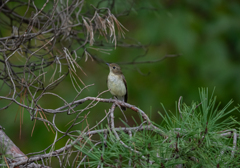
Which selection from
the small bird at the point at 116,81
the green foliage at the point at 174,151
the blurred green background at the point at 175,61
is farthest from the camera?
the blurred green background at the point at 175,61

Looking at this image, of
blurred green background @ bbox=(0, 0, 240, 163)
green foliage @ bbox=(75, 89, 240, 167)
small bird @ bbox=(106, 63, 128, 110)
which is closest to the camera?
green foliage @ bbox=(75, 89, 240, 167)

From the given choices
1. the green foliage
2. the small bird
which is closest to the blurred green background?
the small bird

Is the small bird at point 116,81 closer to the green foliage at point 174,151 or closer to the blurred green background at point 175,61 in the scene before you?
the blurred green background at point 175,61

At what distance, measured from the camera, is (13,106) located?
5875 millimetres

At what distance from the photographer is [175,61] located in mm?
6578

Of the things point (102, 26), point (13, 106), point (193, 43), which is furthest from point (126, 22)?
point (102, 26)

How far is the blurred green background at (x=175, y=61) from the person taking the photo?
6.06 metres

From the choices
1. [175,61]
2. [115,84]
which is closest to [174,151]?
[115,84]

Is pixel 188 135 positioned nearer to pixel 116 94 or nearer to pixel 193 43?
pixel 116 94

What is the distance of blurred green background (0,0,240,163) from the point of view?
606cm

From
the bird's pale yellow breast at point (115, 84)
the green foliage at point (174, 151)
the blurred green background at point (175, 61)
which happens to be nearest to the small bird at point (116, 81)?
the bird's pale yellow breast at point (115, 84)

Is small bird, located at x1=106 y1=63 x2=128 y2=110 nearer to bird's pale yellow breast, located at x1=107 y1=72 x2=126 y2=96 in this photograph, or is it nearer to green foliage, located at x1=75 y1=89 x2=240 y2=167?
bird's pale yellow breast, located at x1=107 y1=72 x2=126 y2=96

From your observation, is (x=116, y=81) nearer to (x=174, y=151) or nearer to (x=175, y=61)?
(x=175, y=61)

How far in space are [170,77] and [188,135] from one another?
178 inches
